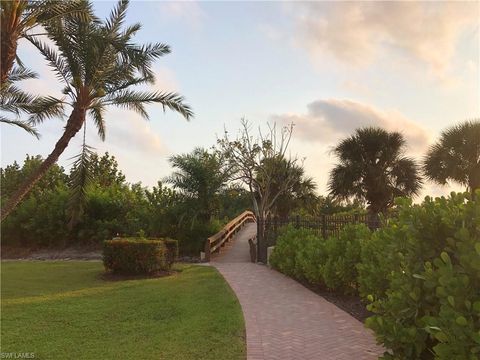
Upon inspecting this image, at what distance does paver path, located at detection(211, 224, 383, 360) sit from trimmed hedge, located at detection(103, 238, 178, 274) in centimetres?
263

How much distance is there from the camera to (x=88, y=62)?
39.4 ft

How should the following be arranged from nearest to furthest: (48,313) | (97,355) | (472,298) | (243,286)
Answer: (472,298), (97,355), (48,313), (243,286)

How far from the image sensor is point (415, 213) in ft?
13.3

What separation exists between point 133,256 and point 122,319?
19.5ft

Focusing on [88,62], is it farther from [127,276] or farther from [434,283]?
[434,283]

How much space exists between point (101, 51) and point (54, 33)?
126 cm

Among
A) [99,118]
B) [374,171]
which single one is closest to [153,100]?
[99,118]

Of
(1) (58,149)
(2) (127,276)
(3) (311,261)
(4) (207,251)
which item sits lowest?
(2) (127,276)

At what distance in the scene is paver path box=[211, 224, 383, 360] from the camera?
584cm

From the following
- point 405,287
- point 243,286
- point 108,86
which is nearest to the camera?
point 405,287

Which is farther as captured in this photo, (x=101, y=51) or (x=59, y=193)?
(x=59, y=193)

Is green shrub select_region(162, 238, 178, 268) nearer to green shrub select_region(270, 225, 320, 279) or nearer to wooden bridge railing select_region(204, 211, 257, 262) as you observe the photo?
green shrub select_region(270, 225, 320, 279)

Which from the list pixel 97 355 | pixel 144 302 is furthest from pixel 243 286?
pixel 97 355

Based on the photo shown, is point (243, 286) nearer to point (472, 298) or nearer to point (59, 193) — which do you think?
point (472, 298)
